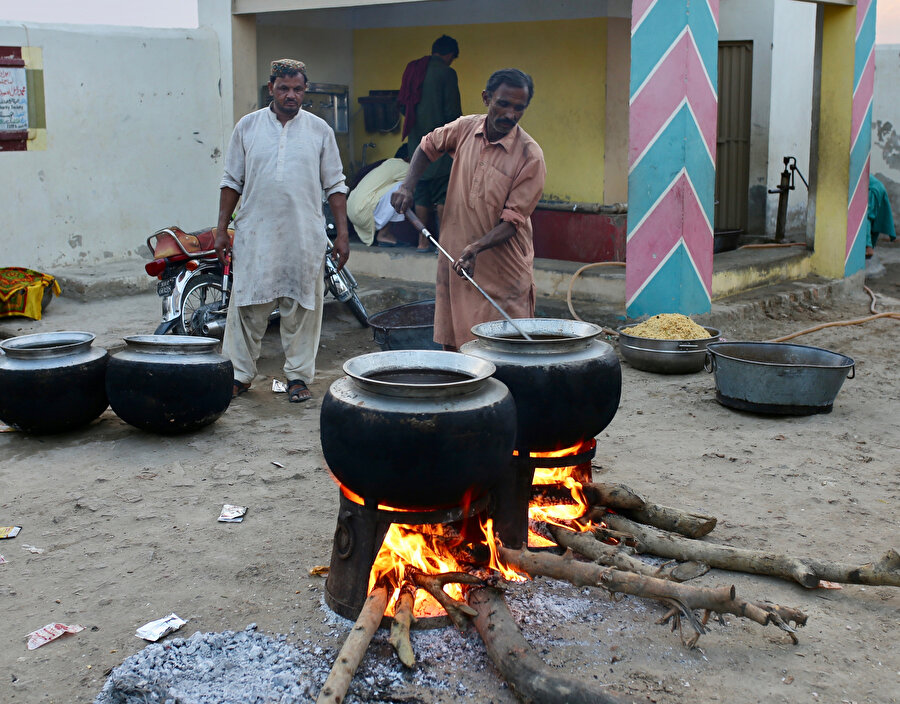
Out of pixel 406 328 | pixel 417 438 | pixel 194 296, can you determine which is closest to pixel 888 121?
pixel 406 328

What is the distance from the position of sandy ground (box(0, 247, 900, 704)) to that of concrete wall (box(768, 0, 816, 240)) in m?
5.10

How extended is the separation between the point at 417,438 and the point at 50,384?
2957mm

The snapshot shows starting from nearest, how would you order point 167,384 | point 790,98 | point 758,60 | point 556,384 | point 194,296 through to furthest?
point 556,384 → point 167,384 → point 194,296 → point 758,60 → point 790,98

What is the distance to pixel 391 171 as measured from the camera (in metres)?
9.70

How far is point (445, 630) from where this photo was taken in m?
2.92

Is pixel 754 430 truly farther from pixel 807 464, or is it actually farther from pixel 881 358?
pixel 881 358

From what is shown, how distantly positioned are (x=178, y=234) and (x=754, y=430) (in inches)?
168

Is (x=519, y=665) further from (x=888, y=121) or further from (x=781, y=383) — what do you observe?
(x=888, y=121)

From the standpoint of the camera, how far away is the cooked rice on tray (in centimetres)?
641

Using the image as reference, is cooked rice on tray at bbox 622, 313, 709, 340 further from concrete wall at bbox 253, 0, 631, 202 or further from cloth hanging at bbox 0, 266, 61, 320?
cloth hanging at bbox 0, 266, 61, 320

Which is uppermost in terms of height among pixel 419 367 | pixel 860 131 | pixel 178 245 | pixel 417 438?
pixel 860 131

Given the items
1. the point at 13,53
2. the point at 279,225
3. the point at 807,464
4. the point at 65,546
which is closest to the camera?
the point at 65,546

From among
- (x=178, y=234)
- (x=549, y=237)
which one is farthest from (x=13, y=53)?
(x=549, y=237)

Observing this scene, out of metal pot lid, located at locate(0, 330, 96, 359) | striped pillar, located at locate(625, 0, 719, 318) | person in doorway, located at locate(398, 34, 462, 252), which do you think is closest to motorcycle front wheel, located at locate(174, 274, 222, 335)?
metal pot lid, located at locate(0, 330, 96, 359)
